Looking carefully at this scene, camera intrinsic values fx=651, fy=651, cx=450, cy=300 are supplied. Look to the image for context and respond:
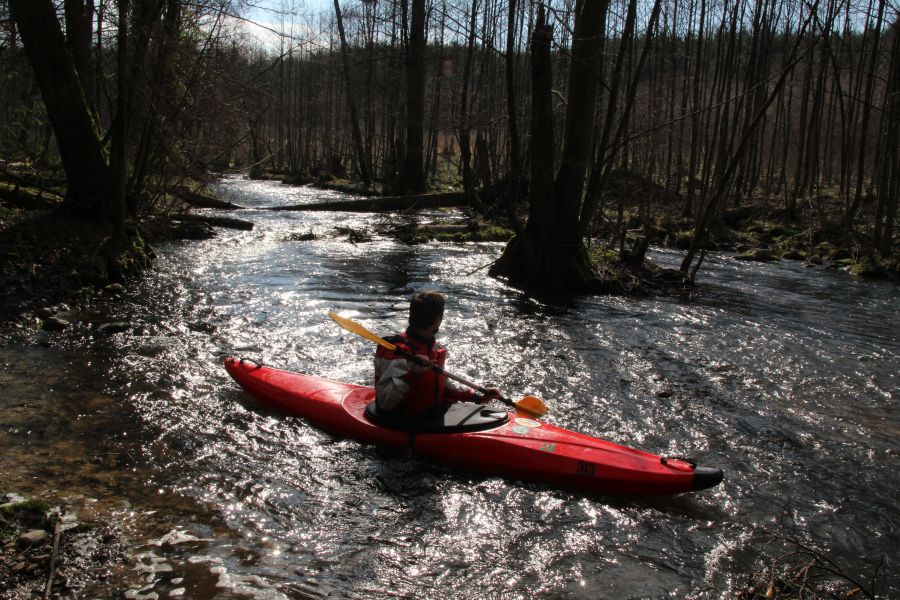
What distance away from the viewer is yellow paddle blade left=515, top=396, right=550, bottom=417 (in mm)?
4134

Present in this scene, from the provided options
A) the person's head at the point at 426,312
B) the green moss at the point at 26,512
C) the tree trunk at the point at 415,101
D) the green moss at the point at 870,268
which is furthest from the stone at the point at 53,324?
the tree trunk at the point at 415,101

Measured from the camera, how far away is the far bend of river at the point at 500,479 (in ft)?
9.40

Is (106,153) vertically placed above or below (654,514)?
above

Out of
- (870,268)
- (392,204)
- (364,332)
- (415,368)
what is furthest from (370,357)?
(392,204)

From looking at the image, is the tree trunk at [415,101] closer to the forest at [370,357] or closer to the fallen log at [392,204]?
the fallen log at [392,204]

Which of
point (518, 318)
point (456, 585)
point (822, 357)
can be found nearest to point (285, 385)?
point (456, 585)

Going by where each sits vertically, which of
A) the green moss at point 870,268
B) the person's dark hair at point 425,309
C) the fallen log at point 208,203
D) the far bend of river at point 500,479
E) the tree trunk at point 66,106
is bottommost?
the far bend of river at point 500,479

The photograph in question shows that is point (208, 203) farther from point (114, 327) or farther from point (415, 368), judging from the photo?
point (415, 368)

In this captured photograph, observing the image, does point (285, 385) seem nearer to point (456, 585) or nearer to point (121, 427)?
point (121, 427)

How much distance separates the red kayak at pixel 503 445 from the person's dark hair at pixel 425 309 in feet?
2.03

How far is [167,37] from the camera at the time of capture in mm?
7383

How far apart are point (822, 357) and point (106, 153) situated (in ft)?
26.8

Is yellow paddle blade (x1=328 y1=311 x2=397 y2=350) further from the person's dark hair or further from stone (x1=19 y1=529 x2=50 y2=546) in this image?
stone (x1=19 y1=529 x2=50 y2=546)

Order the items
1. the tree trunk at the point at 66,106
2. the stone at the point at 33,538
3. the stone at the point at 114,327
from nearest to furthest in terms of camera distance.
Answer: the stone at the point at 33,538 → the stone at the point at 114,327 → the tree trunk at the point at 66,106
